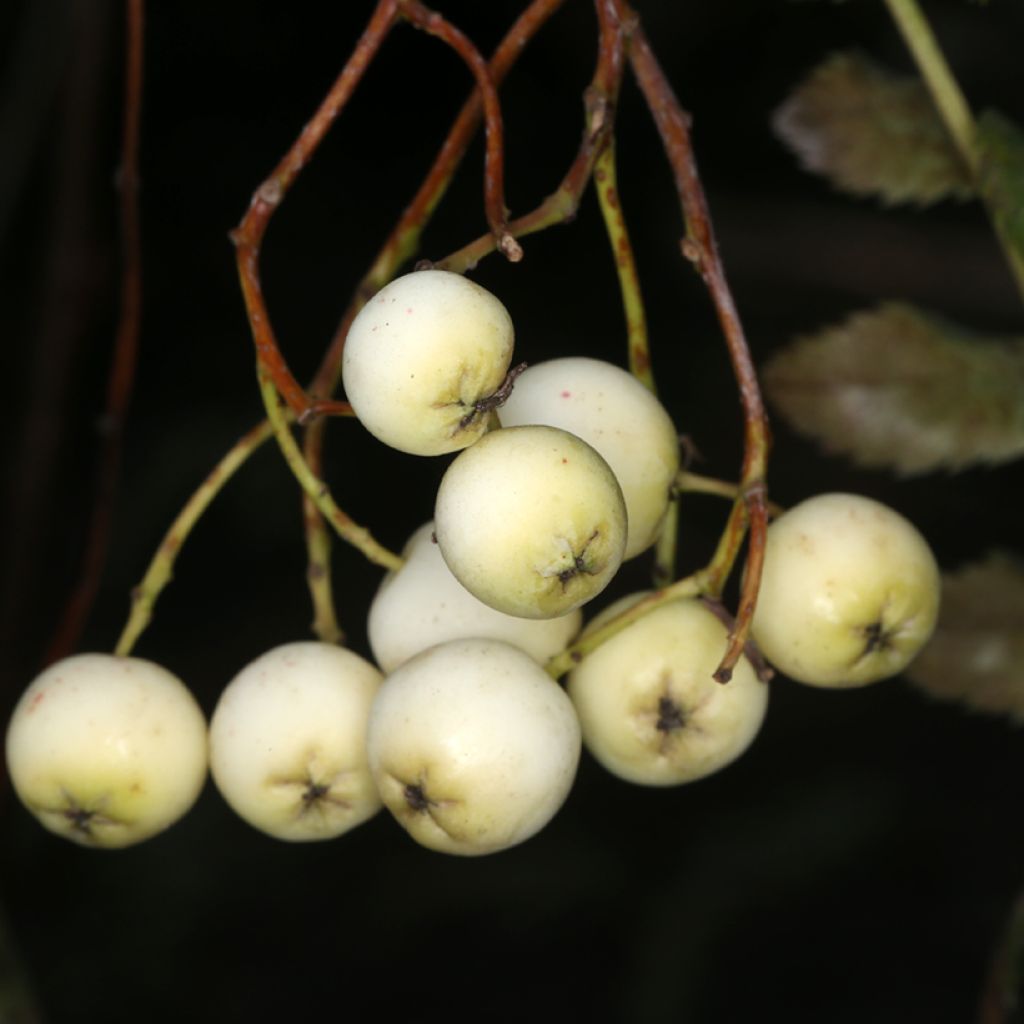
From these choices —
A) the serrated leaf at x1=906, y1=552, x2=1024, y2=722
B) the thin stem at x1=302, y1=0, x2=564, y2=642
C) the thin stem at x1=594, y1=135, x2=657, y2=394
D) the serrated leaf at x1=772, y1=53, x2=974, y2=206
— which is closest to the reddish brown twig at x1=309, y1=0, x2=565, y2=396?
the thin stem at x1=302, y1=0, x2=564, y2=642

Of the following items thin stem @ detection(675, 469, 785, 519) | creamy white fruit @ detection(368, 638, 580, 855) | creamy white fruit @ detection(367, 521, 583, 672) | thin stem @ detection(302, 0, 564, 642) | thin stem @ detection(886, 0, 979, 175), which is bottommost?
creamy white fruit @ detection(368, 638, 580, 855)

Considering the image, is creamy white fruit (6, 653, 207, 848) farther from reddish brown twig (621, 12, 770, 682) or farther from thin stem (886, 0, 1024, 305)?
thin stem (886, 0, 1024, 305)

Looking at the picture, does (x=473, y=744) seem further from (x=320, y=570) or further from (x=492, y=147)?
(x=492, y=147)

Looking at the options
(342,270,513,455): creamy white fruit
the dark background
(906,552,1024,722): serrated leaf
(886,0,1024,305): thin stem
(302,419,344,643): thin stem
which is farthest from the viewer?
the dark background

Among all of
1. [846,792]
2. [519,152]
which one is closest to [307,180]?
[519,152]

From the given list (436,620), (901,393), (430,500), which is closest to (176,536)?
(436,620)

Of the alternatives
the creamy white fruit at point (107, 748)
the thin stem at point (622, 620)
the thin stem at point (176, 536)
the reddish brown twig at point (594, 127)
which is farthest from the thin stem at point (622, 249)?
the creamy white fruit at point (107, 748)

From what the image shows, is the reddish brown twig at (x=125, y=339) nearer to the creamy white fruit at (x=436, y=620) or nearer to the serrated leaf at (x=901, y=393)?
the creamy white fruit at (x=436, y=620)
